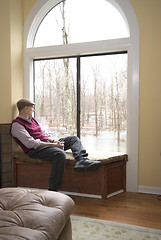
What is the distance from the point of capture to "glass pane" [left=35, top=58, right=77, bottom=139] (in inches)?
135

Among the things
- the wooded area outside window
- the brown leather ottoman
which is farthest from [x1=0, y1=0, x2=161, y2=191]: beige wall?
the brown leather ottoman

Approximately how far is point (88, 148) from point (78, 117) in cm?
49

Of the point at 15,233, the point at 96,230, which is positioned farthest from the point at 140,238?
the point at 15,233

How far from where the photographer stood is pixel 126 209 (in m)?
2.44

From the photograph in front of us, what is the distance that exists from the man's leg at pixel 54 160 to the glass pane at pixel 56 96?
2.45 ft

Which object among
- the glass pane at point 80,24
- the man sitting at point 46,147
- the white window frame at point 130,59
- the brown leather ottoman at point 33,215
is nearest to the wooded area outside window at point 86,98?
the white window frame at point 130,59

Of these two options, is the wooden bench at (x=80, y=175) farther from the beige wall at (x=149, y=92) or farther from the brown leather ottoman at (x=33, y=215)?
the brown leather ottoman at (x=33, y=215)

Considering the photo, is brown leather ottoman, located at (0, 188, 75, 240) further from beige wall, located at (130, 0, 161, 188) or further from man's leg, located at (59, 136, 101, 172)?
beige wall, located at (130, 0, 161, 188)

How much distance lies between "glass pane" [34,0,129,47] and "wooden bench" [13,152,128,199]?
168 centimetres

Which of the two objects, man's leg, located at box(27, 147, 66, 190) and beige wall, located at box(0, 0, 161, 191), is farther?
beige wall, located at box(0, 0, 161, 191)

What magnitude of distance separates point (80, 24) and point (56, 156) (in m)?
1.95

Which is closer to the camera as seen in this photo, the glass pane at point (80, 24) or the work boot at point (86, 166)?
the work boot at point (86, 166)

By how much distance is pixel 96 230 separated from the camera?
1997 millimetres

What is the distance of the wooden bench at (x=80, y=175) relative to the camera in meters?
2.76
